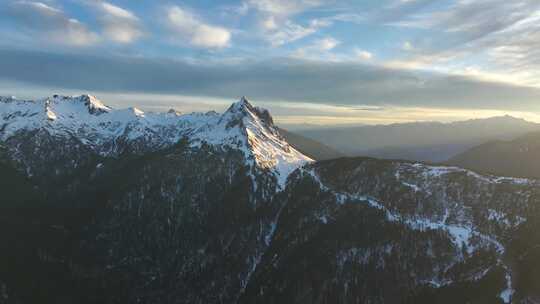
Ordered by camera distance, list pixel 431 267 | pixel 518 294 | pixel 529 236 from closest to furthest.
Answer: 1. pixel 518 294
2. pixel 529 236
3. pixel 431 267

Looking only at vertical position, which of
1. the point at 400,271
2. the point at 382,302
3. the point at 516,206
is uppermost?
the point at 516,206

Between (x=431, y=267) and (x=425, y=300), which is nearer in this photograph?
(x=425, y=300)

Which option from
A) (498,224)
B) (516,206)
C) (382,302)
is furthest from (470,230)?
(382,302)

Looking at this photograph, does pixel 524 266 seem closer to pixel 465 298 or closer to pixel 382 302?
pixel 465 298

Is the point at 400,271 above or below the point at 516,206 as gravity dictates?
below

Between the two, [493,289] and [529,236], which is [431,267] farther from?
[529,236]

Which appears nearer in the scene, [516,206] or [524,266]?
[524,266]

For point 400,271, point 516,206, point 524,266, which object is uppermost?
point 516,206

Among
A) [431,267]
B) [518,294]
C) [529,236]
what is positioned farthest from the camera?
[431,267]

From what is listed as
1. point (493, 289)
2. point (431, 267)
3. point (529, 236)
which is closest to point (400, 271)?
point (431, 267)
